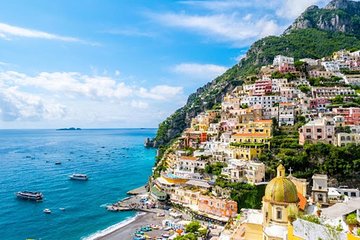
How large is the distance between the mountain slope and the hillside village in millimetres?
40857

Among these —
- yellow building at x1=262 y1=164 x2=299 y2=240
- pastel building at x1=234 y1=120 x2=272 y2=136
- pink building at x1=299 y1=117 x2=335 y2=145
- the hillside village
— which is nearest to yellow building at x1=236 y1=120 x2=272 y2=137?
pastel building at x1=234 y1=120 x2=272 y2=136

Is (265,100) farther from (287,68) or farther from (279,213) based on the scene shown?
(279,213)

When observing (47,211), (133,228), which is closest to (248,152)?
(133,228)

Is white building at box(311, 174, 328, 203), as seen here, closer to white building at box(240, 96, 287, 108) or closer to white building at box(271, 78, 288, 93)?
white building at box(240, 96, 287, 108)

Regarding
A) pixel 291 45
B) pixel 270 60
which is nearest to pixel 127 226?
pixel 270 60

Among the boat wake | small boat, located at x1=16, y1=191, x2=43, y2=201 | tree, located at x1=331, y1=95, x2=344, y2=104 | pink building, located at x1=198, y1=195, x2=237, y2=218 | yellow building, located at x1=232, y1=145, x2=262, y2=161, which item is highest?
tree, located at x1=331, y1=95, x2=344, y2=104

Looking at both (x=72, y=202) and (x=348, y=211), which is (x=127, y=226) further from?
(x=348, y=211)

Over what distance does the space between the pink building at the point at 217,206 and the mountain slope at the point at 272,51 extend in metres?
73.8

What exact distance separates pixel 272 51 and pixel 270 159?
10193cm

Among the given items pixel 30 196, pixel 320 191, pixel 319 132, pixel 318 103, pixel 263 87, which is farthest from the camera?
pixel 263 87

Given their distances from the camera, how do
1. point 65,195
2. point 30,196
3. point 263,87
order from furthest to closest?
point 263,87
point 65,195
point 30,196

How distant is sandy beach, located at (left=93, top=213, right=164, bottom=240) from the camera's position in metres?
50.2

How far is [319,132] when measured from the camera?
6525cm

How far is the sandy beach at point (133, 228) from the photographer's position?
50188mm
